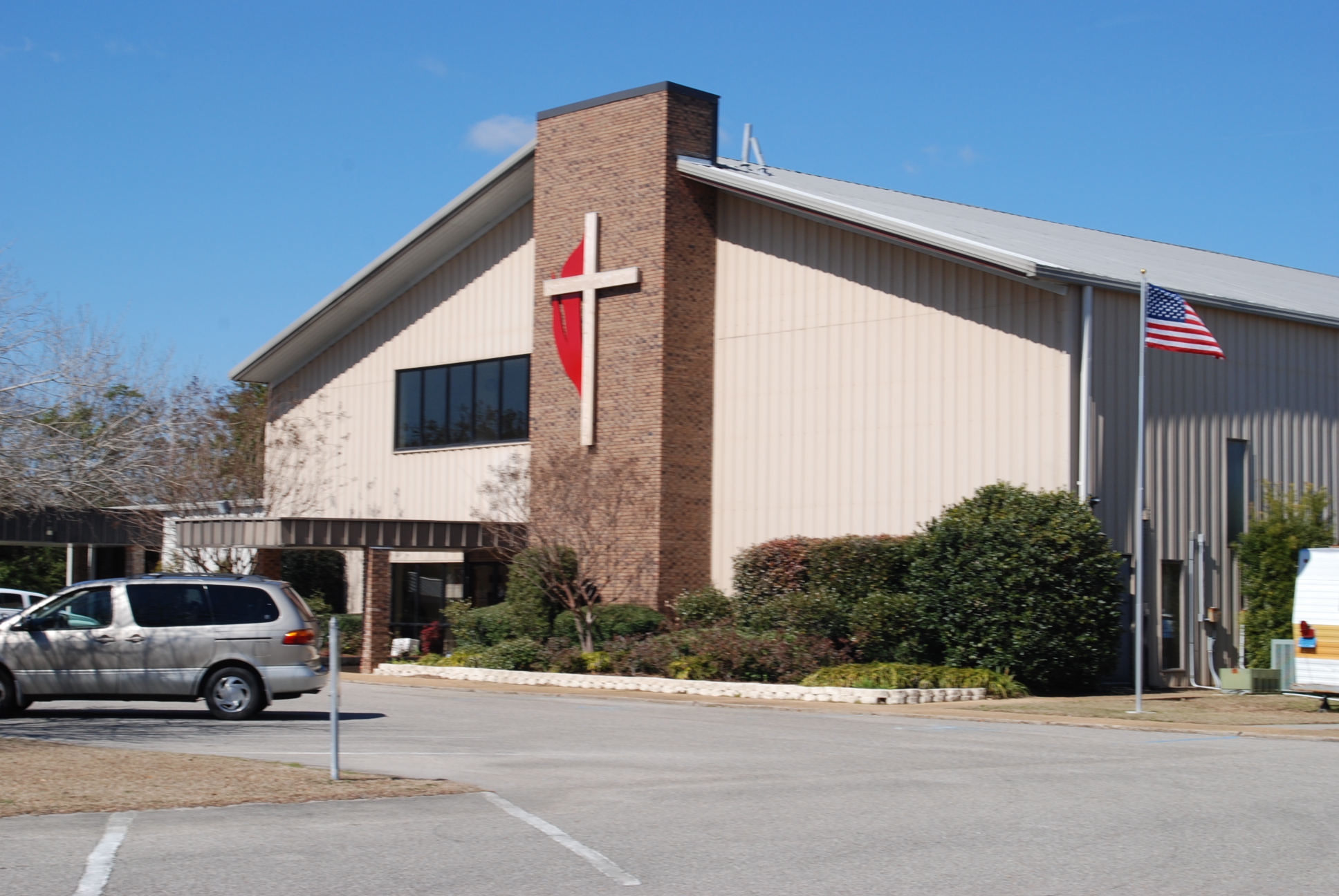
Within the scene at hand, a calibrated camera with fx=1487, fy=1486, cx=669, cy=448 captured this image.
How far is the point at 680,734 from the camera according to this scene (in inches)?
660

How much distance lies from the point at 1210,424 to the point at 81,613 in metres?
18.6

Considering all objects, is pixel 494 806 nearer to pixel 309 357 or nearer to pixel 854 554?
pixel 854 554

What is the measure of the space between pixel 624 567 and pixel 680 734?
39.5 feet

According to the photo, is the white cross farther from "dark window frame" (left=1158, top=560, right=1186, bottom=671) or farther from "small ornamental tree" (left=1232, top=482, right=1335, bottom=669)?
"small ornamental tree" (left=1232, top=482, right=1335, bottom=669)

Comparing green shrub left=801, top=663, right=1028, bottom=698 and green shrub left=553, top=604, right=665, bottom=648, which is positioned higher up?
green shrub left=553, top=604, right=665, bottom=648

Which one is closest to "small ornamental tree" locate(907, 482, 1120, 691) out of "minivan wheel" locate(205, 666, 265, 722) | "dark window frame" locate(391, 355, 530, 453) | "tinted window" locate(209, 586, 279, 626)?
"tinted window" locate(209, 586, 279, 626)

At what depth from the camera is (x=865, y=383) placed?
2705cm

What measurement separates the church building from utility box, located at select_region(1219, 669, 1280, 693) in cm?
68

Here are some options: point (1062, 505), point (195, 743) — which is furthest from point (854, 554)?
point (195, 743)

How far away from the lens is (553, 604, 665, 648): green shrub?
1069 inches

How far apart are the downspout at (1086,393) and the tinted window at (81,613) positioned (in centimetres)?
1469

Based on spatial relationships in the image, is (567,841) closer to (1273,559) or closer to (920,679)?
(920,679)

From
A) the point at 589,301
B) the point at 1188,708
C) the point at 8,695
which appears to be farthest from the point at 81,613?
the point at 1188,708

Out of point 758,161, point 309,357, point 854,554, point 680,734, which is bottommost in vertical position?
point 680,734
